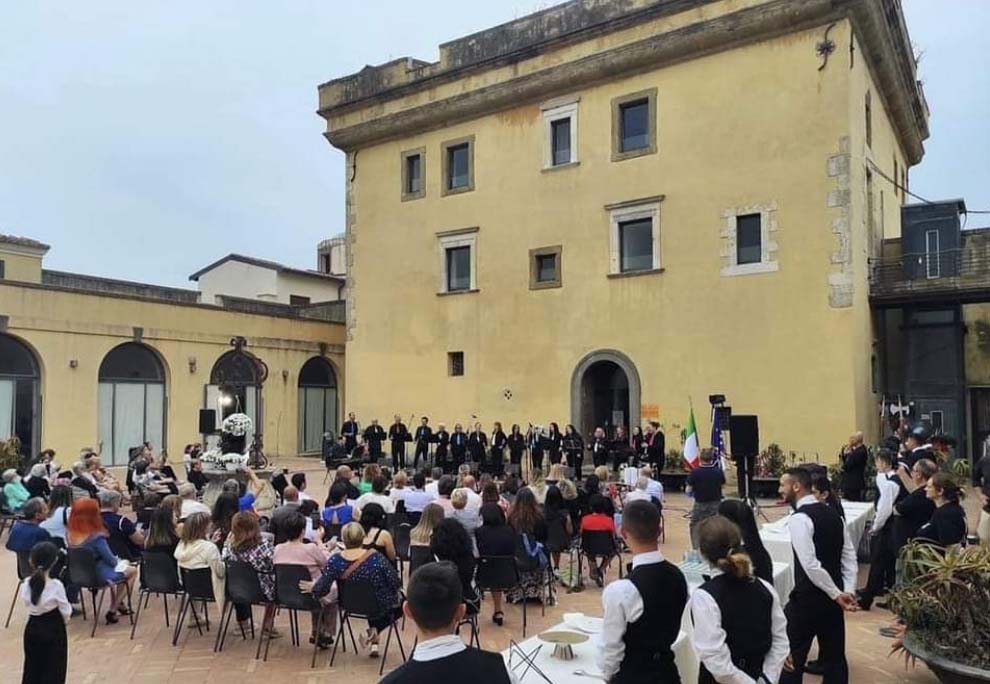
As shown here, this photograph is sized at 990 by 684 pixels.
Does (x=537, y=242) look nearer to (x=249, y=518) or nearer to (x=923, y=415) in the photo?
(x=923, y=415)

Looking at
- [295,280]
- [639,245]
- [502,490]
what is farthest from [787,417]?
[295,280]

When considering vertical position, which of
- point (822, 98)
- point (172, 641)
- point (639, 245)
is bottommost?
point (172, 641)

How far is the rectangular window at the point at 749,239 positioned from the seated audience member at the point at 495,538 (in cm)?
1177

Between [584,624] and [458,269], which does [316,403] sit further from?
[584,624]

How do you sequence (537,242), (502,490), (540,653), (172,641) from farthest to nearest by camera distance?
(537,242), (502,490), (172,641), (540,653)

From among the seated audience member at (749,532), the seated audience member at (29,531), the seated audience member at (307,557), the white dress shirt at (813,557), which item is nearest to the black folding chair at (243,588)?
the seated audience member at (307,557)

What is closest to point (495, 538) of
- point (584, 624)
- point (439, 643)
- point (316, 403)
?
point (584, 624)

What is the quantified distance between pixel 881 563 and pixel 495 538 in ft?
12.2

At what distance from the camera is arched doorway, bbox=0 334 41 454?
59.7 ft

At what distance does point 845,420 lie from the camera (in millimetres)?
15617

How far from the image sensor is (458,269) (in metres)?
22.0

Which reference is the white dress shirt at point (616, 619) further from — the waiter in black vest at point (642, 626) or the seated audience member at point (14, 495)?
the seated audience member at point (14, 495)

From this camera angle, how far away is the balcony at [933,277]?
16094 mm

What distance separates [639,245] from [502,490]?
10539 millimetres
